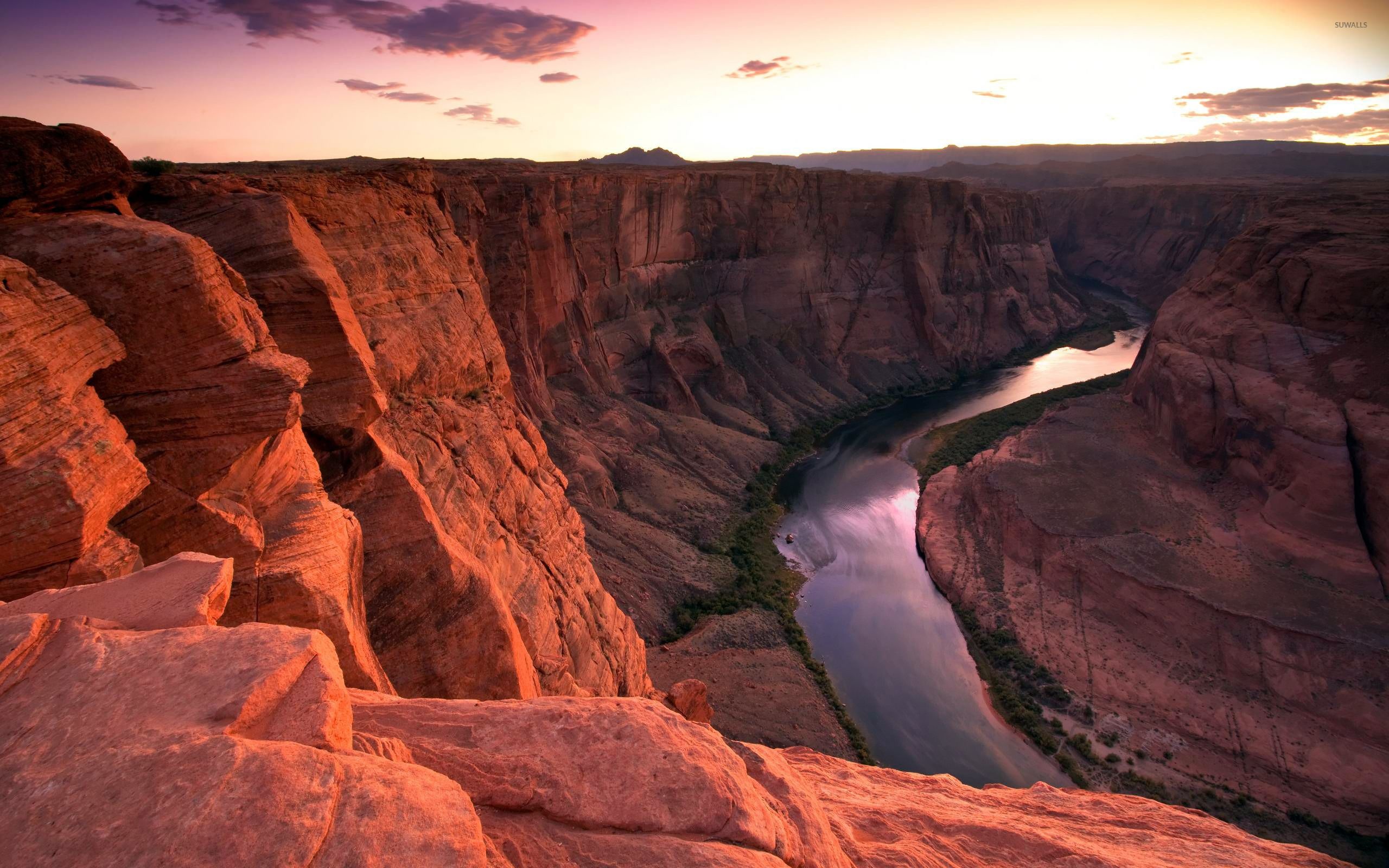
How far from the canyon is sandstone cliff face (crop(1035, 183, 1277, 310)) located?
58.1m

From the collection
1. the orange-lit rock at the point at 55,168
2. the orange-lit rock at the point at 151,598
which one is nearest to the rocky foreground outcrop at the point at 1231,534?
the orange-lit rock at the point at 151,598

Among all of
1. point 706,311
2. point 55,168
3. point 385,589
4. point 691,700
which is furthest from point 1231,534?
point 55,168

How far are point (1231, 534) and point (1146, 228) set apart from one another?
270ft

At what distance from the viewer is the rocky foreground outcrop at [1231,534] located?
74.9ft

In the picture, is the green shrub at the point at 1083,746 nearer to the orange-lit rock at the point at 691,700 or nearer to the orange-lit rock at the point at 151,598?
the orange-lit rock at the point at 691,700

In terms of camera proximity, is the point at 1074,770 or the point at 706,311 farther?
the point at 706,311

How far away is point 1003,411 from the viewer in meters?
54.2

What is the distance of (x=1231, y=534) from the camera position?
29.7 meters

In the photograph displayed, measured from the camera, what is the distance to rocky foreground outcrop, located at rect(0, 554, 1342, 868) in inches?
201

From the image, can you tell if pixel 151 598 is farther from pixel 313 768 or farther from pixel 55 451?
pixel 313 768

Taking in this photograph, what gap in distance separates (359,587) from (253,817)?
22.8ft

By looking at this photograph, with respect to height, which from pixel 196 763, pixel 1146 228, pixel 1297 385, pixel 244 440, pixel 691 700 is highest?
pixel 1146 228

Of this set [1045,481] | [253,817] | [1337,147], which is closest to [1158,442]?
[1045,481]

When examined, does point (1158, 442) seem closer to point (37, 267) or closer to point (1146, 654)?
point (1146, 654)
